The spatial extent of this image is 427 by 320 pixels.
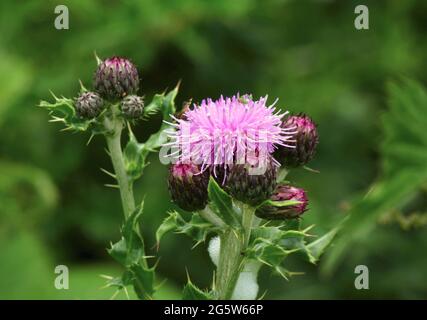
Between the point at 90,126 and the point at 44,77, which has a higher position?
the point at 44,77

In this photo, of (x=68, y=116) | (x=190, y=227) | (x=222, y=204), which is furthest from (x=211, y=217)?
(x=68, y=116)

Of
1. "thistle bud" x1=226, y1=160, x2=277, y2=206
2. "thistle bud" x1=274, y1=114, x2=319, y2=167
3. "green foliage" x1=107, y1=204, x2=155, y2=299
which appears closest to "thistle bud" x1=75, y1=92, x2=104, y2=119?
"green foliage" x1=107, y1=204, x2=155, y2=299

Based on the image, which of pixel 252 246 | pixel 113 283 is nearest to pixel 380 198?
pixel 252 246

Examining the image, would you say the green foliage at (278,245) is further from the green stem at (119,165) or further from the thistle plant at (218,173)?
the green stem at (119,165)

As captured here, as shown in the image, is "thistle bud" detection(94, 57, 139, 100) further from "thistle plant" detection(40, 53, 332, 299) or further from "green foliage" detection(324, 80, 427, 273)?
"green foliage" detection(324, 80, 427, 273)

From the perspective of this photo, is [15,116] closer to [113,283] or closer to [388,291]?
[388,291]

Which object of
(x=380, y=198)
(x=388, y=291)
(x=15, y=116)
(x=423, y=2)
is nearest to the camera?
(x=380, y=198)

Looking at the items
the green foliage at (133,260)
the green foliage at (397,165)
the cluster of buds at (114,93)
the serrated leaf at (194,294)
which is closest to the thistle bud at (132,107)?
the cluster of buds at (114,93)
